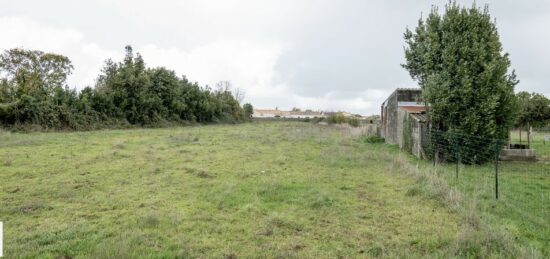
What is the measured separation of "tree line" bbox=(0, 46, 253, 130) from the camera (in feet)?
77.2

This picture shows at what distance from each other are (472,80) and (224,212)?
33.5 ft

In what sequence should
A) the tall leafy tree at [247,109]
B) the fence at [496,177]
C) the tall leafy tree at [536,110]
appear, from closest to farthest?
1. the fence at [496,177]
2. the tall leafy tree at [536,110]
3. the tall leafy tree at [247,109]

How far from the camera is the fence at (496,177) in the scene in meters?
6.52

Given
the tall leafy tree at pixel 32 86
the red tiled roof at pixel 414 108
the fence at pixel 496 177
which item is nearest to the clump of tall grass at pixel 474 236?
the fence at pixel 496 177

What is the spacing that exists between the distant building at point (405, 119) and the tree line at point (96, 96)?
2195cm

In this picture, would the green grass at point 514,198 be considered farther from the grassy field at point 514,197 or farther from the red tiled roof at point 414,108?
the red tiled roof at point 414,108

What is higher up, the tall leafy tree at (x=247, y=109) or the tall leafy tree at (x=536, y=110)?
the tall leafy tree at (x=247, y=109)

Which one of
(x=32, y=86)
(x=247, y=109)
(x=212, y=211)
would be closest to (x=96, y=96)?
(x=32, y=86)

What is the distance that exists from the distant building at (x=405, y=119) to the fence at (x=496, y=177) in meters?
1.08

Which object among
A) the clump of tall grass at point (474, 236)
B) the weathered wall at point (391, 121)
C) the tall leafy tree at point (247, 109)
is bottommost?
the clump of tall grass at point (474, 236)

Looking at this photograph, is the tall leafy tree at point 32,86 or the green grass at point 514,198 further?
the tall leafy tree at point 32,86

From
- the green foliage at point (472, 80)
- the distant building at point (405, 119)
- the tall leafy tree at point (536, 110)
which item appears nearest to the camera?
the green foliage at point (472, 80)

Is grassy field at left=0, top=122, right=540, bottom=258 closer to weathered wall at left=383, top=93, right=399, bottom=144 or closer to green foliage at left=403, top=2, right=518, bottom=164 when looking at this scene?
green foliage at left=403, top=2, right=518, bottom=164

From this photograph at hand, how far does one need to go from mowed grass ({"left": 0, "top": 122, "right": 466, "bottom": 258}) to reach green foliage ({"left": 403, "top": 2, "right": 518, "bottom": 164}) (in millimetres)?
3873
